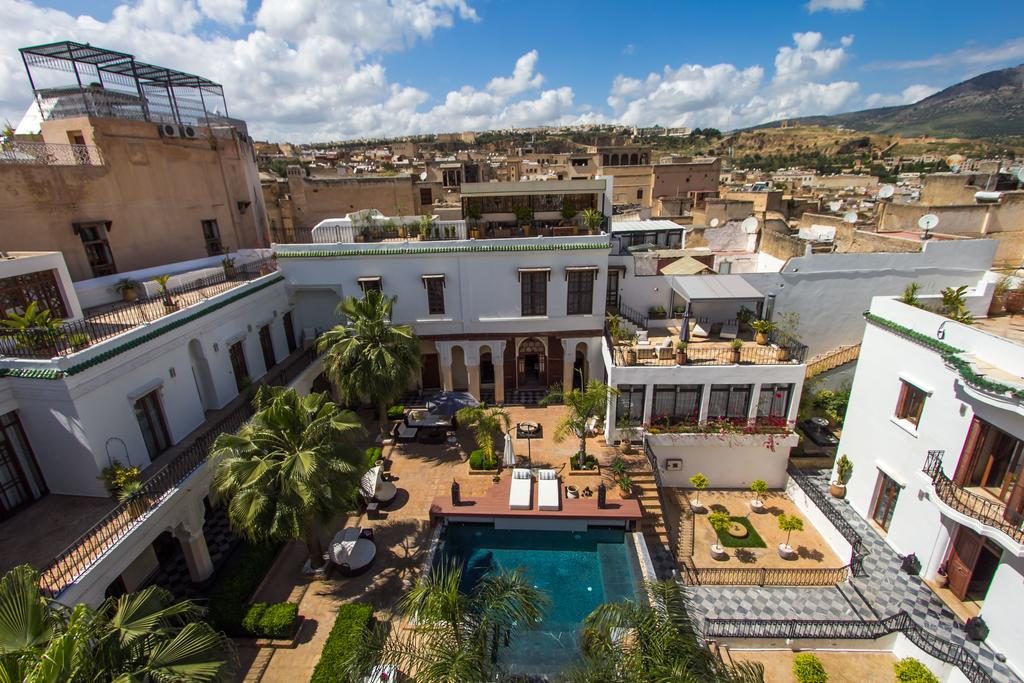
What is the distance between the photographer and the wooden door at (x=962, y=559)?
12.8 m

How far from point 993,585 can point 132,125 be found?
32.9 metres

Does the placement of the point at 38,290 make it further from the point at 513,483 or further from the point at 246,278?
the point at 513,483

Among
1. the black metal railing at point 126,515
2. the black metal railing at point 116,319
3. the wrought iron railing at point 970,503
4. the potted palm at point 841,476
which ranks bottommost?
the potted palm at point 841,476

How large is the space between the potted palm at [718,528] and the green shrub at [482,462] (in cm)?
816

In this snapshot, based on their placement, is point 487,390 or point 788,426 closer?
point 788,426

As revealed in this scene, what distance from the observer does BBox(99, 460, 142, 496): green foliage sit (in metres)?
11.8

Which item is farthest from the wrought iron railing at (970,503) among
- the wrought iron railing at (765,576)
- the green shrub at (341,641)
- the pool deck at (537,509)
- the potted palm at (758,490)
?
the green shrub at (341,641)

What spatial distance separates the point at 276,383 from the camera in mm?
19047

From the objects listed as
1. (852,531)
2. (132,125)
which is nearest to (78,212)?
(132,125)

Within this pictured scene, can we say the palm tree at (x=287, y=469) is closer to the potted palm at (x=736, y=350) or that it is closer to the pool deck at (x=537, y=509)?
the pool deck at (x=537, y=509)

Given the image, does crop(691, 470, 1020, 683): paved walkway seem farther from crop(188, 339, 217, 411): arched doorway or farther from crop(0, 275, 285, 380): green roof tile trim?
crop(0, 275, 285, 380): green roof tile trim

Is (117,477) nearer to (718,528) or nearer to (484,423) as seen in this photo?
(484,423)

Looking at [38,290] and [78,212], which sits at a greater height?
[78,212]

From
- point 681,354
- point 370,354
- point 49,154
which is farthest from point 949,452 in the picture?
point 49,154
